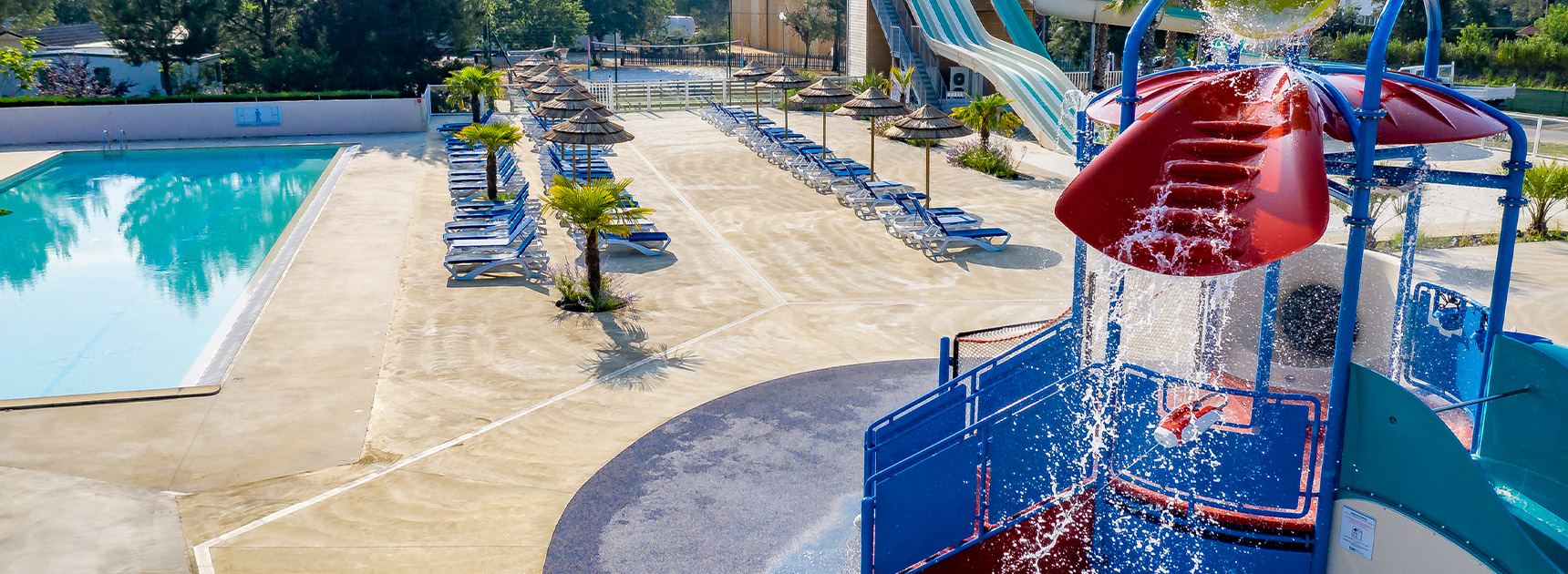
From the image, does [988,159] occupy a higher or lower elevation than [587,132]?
lower

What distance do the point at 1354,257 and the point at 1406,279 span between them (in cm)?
270

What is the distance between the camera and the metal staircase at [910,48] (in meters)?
35.8

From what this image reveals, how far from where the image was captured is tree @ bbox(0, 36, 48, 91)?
1292 inches

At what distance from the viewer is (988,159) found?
24031mm

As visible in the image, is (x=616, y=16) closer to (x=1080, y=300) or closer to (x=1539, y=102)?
(x=1539, y=102)

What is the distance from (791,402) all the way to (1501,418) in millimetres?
6007

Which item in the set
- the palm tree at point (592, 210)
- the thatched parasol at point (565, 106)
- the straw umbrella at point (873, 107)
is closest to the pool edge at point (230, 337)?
the palm tree at point (592, 210)

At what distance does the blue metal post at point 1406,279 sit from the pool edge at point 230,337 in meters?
10.7

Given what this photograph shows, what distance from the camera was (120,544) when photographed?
7957 millimetres

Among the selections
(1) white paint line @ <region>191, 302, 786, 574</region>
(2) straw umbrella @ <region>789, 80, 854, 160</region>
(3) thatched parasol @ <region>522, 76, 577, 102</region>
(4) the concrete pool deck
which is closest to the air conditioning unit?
(2) straw umbrella @ <region>789, 80, 854, 160</region>

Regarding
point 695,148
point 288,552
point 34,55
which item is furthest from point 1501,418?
point 34,55

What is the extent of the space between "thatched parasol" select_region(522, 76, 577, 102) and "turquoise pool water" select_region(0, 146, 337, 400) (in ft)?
18.1

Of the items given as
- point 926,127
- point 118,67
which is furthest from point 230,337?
point 118,67

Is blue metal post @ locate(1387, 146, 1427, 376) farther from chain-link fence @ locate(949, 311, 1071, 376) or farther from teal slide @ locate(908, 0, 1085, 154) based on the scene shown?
teal slide @ locate(908, 0, 1085, 154)
